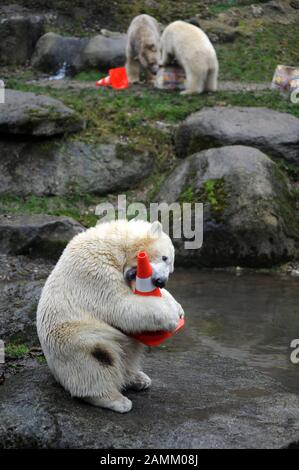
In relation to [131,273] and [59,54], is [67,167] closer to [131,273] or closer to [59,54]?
[59,54]

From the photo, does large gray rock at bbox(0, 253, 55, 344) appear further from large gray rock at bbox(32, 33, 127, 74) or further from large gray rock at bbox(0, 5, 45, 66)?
large gray rock at bbox(0, 5, 45, 66)

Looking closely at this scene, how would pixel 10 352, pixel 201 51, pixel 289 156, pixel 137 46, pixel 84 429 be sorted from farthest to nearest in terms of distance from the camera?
pixel 137 46, pixel 201 51, pixel 289 156, pixel 10 352, pixel 84 429

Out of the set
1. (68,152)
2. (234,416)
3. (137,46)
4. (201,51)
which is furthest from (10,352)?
(137,46)

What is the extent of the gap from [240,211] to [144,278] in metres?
5.10

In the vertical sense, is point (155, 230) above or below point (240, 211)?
above

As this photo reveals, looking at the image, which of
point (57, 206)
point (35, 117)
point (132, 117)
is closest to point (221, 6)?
point (132, 117)

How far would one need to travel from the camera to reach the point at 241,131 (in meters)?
10.6

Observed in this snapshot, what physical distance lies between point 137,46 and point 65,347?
9.76 m

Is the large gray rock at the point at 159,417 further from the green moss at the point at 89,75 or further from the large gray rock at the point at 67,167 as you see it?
the green moss at the point at 89,75

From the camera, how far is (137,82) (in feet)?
44.4

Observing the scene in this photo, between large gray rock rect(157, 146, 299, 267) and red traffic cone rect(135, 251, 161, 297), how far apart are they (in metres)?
4.79

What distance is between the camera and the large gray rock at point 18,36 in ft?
49.3

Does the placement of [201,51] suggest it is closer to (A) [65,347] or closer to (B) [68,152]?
(B) [68,152]

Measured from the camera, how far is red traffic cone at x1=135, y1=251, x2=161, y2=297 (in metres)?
4.10
